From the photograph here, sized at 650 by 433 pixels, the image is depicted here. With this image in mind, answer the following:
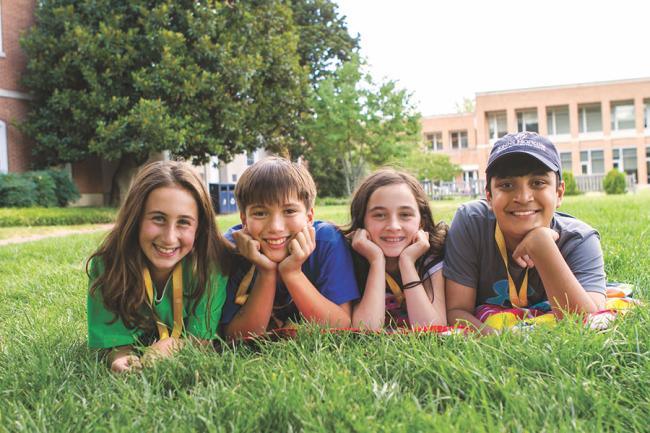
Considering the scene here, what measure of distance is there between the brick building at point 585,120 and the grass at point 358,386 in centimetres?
3608

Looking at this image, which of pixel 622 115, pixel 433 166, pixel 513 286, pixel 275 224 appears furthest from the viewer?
pixel 622 115

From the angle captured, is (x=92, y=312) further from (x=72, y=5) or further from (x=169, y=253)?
(x=72, y=5)

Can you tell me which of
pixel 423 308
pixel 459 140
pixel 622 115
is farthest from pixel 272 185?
pixel 459 140

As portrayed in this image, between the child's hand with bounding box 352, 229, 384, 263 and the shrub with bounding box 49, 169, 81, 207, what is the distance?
13411mm

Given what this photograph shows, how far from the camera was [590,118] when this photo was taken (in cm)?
3762

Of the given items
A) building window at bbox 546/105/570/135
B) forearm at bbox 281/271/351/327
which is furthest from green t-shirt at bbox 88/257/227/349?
building window at bbox 546/105/570/135

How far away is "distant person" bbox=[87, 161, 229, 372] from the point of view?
7.94 feet

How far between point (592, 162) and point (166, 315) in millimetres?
39999

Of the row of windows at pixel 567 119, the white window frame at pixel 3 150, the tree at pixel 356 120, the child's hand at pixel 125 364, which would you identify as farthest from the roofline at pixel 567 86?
the child's hand at pixel 125 364

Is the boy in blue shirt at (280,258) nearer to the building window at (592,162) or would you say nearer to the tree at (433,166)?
the tree at (433,166)

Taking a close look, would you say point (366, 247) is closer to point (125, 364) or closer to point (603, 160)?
point (125, 364)

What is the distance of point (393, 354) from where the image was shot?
2.03 metres

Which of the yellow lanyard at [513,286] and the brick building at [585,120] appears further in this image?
the brick building at [585,120]

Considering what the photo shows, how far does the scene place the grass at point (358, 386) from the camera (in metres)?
1.52
